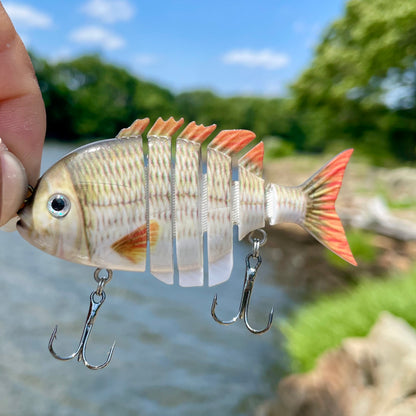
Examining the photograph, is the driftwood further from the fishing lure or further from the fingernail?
the fingernail

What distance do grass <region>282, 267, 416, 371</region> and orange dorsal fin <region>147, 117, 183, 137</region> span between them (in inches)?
174

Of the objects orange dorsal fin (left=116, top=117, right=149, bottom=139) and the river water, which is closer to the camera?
orange dorsal fin (left=116, top=117, right=149, bottom=139)

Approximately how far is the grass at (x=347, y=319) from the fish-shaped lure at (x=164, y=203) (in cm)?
418

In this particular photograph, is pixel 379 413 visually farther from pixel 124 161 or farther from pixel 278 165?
pixel 278 165

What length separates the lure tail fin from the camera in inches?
39.7

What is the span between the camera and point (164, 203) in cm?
94

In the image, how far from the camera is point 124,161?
3.06 ft

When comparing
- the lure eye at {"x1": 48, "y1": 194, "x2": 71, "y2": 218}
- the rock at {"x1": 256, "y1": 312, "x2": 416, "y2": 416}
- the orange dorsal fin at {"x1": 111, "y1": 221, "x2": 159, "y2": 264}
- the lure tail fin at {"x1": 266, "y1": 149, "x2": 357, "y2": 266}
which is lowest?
the rock at {"x1": 256, "y1": 312, "x2": 416, "y2": 416}

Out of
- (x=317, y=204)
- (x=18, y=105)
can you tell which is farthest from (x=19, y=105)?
(x=317, y=204)

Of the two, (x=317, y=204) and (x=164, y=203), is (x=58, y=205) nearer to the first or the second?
(x=164, y=203)

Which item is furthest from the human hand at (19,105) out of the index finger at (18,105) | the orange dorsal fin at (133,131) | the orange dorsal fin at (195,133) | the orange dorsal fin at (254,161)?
the orange dorsal fin at (254,161)

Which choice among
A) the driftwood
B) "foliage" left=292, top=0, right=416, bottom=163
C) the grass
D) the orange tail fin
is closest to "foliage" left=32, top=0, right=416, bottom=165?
"foliage" left=292, top=0, right=416, bottom=163

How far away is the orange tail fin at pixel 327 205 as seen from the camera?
1.00 meters

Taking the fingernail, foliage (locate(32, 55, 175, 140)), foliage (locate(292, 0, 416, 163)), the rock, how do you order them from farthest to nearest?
foliage (locate(32, 55, 175, 140))
foliage (locate(292, 0, 416, 163))
the rock
the fingernail
